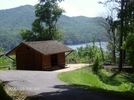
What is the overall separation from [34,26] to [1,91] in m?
39.8

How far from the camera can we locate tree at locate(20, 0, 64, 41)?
45.3 m

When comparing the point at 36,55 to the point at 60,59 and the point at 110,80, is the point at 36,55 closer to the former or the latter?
the point at 60,59

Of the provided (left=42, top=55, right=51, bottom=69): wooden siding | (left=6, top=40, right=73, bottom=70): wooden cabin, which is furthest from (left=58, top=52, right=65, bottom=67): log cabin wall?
(left=42, top=55, right=51, bottom=69): wooden siding

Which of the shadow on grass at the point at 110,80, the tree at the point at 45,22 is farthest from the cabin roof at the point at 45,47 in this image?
the tree at the point at 45,22

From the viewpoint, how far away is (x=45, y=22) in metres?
46.6

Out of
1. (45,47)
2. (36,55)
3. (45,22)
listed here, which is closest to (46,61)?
(36,55)

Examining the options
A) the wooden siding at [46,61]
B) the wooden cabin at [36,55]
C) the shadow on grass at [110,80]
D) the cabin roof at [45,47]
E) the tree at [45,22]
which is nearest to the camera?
the shadow on grass at [110,80]

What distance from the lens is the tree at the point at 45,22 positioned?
45.3 meters

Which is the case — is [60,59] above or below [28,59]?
below

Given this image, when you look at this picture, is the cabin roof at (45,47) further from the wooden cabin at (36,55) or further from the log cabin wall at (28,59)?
the log cabin wall at (28,59)

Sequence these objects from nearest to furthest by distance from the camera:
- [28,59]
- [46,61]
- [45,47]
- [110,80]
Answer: [110,80] → [46,61] → [28,59] → [45,47]

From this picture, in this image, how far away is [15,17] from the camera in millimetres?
158375

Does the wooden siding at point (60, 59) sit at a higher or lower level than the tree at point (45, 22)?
lower

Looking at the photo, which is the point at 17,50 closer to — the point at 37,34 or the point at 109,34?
the point at 37,34
